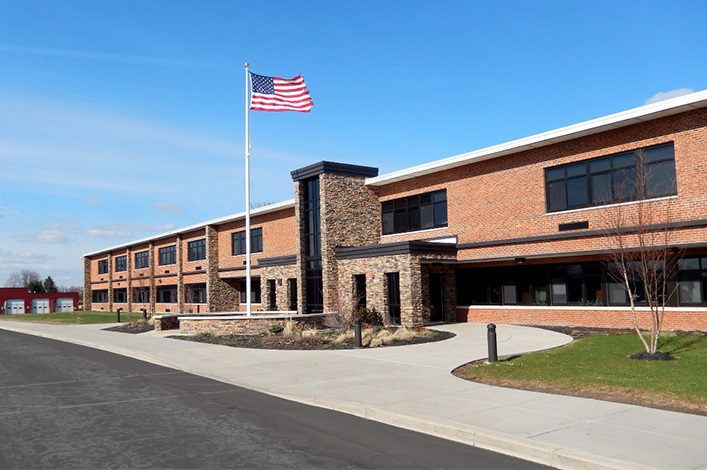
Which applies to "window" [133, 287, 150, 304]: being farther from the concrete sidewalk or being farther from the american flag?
the concrete sidewalk

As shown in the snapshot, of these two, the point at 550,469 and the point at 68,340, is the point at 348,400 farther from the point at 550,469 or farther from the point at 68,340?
the point at 68,340

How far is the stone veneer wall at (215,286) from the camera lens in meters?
46.7

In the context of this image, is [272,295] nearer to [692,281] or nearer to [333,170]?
[333,170]

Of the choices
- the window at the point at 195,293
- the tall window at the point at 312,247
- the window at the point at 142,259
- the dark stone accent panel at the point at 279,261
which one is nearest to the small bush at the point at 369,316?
the tall window at the point at 312,247

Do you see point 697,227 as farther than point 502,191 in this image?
No

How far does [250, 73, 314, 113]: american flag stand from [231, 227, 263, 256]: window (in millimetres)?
16761

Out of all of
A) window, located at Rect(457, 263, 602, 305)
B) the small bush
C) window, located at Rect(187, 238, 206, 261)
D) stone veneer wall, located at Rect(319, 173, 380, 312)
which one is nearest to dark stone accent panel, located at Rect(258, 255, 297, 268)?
stone veneer wall, located at Rect(319, 173, 380, 312)

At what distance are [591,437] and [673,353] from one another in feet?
28.4

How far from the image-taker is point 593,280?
23094 mm

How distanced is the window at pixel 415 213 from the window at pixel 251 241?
41.2ft

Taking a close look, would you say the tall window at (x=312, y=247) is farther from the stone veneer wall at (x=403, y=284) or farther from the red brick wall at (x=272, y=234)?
the red brick wall at (x=272, y=234)

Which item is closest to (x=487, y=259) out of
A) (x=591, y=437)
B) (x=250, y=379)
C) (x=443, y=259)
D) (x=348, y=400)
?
(x=443, y=259)

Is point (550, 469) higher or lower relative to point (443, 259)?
lower

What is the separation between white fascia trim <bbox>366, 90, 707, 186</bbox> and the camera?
1919 centimetres
